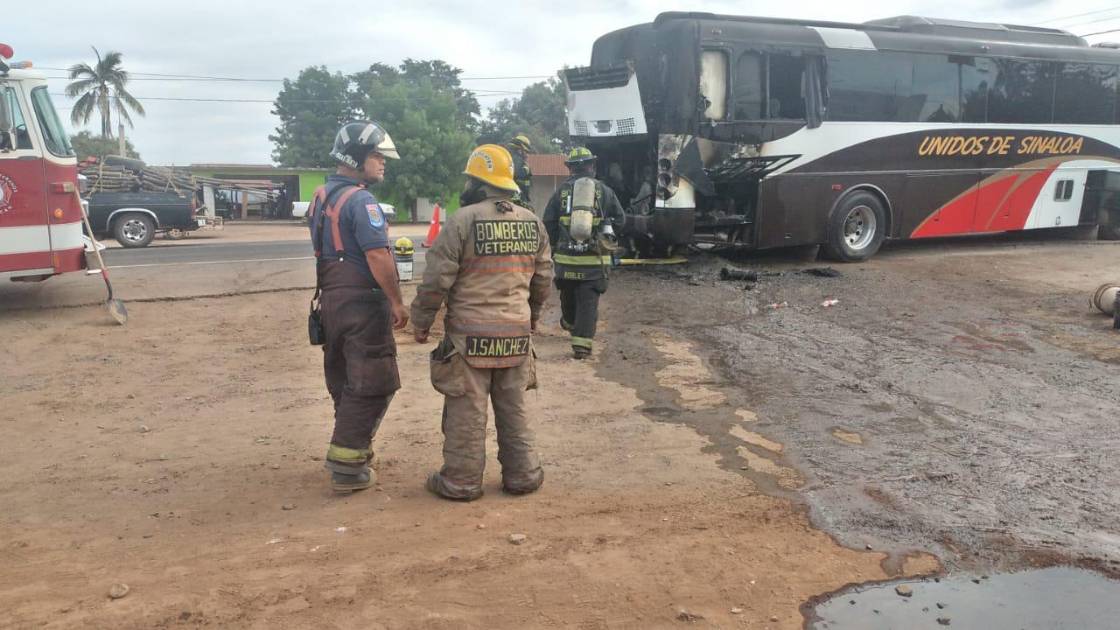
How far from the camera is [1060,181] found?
14539 mm

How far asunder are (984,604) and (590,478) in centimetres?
203

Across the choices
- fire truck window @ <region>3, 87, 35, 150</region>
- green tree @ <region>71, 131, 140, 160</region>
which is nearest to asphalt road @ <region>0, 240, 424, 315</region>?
fire truck window @ <region>3, 87, 35, 150</region>

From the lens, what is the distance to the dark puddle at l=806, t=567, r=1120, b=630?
3305mm

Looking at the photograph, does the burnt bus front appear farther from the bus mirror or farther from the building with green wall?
the building with green wall

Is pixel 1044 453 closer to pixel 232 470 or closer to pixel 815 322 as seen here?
pixel 815 322

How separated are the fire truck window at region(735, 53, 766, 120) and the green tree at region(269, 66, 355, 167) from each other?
1870 inches

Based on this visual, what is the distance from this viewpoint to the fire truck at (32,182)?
30.9ft

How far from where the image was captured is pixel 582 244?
757cm

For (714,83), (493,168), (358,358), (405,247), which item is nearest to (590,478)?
(358,358)

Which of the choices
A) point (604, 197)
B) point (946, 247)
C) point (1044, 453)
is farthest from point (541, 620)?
point (946, 247)

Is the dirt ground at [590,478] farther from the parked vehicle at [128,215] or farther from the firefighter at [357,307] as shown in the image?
the parked vehicle at [128,215]

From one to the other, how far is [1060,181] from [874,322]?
26.1 ft

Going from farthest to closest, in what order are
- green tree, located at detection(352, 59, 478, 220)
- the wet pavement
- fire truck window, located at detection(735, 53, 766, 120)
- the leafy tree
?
the leafy tree, green tree, located at detection(352, 59, 478, 220), fire truck window, located at detection(735, 53, 766, 120), the wet pavement

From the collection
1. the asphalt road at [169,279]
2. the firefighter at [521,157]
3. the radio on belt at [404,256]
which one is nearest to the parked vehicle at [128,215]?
the asphalt road at [169,279]
